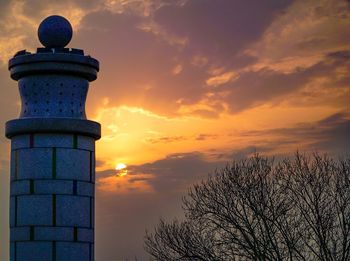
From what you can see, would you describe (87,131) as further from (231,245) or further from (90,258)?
(231,245)

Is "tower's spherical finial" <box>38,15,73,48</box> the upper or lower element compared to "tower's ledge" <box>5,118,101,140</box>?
upper

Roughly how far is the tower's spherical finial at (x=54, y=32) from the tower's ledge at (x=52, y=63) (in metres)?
0.21

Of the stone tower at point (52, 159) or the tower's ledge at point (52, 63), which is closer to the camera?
the stone tower at point (52, 159)

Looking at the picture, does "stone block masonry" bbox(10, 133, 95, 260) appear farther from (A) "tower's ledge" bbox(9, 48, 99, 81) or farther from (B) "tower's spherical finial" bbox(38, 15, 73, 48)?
(B) "tower's spherical finial" bbox(38, 15, 73, 48)

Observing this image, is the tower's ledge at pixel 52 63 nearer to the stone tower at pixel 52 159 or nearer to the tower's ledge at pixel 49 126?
the stone tower at pixel 52 159

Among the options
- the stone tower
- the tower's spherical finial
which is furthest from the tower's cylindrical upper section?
the tower's spherical finial

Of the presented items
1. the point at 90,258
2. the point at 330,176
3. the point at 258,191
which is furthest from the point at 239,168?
the point at 90,258

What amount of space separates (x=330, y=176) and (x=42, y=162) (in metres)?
17.2

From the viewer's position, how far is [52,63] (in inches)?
592

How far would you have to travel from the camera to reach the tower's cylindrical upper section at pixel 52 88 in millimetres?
15016

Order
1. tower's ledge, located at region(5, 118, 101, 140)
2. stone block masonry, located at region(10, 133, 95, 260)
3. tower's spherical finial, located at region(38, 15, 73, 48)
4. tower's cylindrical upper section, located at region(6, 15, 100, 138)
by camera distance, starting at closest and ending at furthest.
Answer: stone block masonry, located at region(10, 133, 95, 260) → tower's ledge, located at region(5, 118, 101, 140) → tower's cylindrical upper section, located at region(6, 15, 100, 138) → tower's spherical finial, located at region(38, 15, 73, 48)

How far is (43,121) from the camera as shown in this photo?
48.6 ft

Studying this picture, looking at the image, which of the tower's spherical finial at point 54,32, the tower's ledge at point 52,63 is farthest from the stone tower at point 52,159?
the tower's spherical finial at point 54,32

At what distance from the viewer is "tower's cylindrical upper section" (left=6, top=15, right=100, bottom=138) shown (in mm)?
15016
